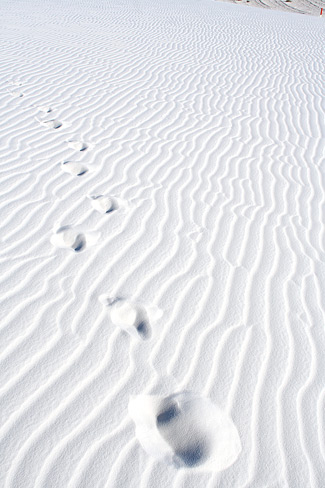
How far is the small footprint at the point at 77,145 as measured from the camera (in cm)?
483

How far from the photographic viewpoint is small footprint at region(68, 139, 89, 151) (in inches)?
190

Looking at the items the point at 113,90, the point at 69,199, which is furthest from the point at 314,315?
the point at 113,90

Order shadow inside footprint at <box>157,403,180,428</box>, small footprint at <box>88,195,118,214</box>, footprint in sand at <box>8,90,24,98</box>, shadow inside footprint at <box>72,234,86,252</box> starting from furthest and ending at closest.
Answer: footprint in sand at <box>8,90,24,98</box> → small footprint at <box>88,195,118,214</box> → shadow inside footprint at <box>72,234,86,252</box> → shadow inside footprint at <box>157,403,180,428</box>

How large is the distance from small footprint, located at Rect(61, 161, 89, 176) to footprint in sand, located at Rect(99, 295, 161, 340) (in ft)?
6.40

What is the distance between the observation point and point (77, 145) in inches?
193

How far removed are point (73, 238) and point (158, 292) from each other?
35.2 inches

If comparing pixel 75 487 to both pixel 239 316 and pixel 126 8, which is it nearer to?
pixel 239 316

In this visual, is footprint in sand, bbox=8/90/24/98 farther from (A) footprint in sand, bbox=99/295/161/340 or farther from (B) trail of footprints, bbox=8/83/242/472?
(B) trail of footprints, bbox=8/83/242/472

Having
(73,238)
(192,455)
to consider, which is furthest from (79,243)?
(192,455)

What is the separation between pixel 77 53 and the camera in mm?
9281

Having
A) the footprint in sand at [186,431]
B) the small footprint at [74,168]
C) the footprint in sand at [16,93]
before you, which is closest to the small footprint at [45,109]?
the footprint in sand at [16,93]

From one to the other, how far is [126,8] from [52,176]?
50.9ft

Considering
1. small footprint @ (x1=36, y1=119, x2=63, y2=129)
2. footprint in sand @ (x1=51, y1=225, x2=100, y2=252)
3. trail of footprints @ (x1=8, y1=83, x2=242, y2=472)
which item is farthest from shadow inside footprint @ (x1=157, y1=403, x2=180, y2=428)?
small footprint @ (x1=36, y1=119, x2=63, y2=129)

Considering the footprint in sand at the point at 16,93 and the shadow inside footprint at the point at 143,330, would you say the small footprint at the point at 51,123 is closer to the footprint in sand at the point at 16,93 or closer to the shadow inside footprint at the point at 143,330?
the footprint in sand at the point at 16,93
